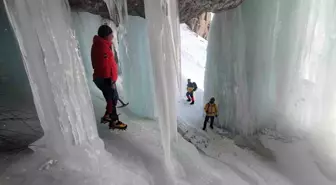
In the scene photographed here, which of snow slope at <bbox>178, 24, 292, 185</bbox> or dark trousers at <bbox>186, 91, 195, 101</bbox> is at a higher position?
dark trousers at <bbox>186, 91, 195, 101</bbox>

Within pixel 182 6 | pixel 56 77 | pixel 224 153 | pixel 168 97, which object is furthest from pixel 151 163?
pixel 182 6

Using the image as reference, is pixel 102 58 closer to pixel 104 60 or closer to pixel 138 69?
pixel 104 60

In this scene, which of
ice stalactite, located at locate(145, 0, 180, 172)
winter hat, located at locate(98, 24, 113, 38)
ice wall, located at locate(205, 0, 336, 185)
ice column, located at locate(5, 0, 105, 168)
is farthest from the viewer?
ice wall, located at locate(205, 0, 336, 185)

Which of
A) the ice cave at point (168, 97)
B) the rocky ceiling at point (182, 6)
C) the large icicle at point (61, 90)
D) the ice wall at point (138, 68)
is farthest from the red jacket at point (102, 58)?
the ice wall at point (138, 68)

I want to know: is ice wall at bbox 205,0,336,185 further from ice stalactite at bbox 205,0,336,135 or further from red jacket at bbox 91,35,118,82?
red jacket at bbox 91,35,118,82

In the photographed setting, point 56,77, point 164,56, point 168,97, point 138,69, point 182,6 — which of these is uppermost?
point 182,6

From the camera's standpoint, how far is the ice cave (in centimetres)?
286

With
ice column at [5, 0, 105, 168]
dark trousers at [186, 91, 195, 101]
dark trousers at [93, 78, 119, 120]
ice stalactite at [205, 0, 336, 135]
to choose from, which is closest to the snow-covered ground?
ice column at [5, 0, 105, 168]

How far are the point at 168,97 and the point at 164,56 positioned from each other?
17.5 inches

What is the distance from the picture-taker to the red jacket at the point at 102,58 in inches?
129

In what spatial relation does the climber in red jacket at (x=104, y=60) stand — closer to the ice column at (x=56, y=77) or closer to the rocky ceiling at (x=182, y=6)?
the ice column at (x=56, y=77)

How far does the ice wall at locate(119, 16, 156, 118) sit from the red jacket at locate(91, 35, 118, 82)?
3.86ft

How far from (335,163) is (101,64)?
347 cm

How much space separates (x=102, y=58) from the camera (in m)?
3.27
